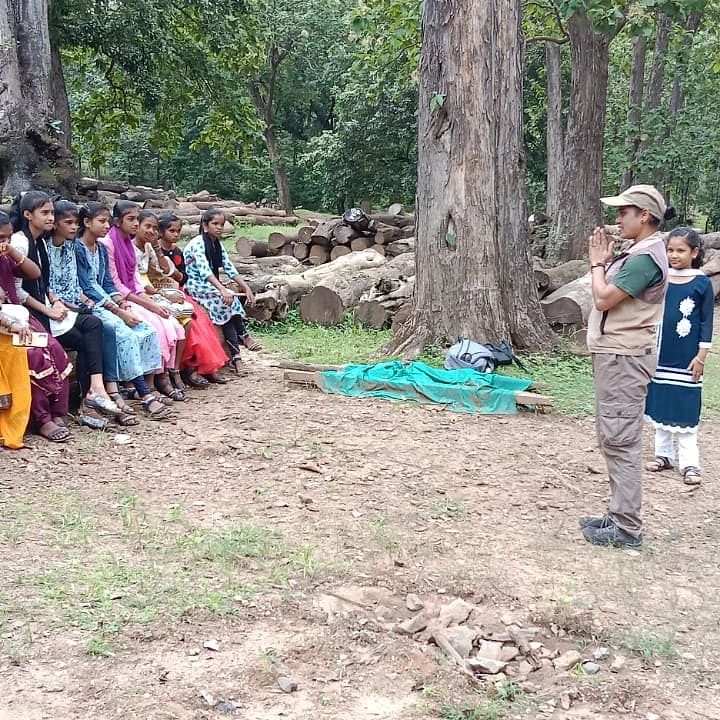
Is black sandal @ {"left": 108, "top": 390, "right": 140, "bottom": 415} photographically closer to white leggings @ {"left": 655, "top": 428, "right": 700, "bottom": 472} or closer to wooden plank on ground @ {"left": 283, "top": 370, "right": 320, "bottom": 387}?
wooden plank on ground @ {"left": 283, "top": 370, "right": 320, "bottom": 387}

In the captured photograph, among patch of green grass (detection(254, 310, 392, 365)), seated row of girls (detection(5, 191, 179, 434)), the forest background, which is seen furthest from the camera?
the forest background

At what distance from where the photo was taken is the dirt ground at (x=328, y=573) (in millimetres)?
2902

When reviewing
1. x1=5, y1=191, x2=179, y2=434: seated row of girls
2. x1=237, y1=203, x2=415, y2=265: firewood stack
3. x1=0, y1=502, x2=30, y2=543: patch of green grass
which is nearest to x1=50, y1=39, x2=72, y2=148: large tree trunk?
x1=237, y1=203, x2=415, y2=265: firewood stack

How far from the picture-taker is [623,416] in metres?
4.07

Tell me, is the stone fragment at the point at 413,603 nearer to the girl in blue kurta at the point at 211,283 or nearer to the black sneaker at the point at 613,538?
the black sneaker at the point at 613,538

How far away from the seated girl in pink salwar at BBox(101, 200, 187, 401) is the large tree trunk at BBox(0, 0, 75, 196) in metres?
4.27

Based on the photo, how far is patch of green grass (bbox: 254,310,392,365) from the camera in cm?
823

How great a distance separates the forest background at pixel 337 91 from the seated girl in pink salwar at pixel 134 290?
548 cm

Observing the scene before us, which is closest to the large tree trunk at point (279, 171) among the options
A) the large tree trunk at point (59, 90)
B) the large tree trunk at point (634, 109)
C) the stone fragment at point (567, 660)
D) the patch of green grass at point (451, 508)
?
the large tree trunk at point (634, 109)

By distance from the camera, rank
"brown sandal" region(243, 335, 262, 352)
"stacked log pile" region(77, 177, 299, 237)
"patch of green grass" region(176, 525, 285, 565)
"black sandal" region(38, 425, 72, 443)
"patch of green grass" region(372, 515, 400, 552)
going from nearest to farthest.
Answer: "patch of green grass" region(176, 525, 285, 565)
"patch of green grass" region(372, 515, 400, 552)
"black sandal" region(38, 425, 72, 443)
"brown sandal" region(243, 335, 262, 352)
"stacked log pile" region(77, 177, 299, 237)

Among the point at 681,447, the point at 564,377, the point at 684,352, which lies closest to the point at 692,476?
the point at 681,447

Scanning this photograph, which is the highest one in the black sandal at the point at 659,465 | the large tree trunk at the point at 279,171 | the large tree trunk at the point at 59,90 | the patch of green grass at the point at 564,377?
the large tree trunk at the point at 59,90

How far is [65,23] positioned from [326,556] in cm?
1399

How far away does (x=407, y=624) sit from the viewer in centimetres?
337
